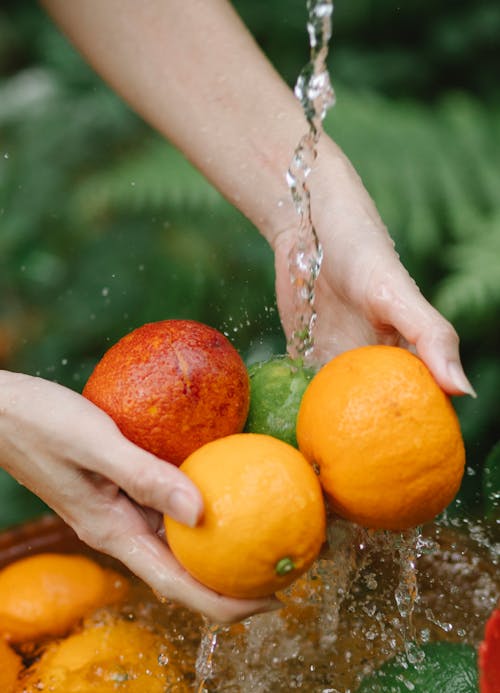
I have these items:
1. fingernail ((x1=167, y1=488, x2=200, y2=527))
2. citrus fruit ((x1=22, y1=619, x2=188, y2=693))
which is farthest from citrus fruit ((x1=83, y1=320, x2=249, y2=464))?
citrus fruit ((x1=22, y1=619, x2=188, y2=693))

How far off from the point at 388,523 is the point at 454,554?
32 cm

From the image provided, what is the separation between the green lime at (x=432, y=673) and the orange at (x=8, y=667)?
1.33ft

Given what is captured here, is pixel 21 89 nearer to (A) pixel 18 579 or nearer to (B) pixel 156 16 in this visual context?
(B) pixel 156 16

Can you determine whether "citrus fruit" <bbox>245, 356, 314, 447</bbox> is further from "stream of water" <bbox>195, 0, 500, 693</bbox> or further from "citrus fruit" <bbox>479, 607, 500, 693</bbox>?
"citrus fruit" <bbox>479, 607, 500, 693</bbox>

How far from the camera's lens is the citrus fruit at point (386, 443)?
86 centimetres

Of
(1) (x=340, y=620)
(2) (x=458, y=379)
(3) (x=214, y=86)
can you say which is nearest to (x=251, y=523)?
(2) (x=458, y=379)

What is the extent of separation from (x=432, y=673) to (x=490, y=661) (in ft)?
0.93

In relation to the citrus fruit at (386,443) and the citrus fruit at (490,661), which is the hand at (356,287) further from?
the citrus fruit at (490,661)

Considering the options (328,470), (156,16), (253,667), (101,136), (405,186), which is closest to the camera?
(328,470)

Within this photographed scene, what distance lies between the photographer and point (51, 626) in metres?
1.11

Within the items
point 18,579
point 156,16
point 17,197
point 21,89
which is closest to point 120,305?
point 17,197

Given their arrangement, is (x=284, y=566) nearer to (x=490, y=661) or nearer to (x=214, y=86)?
(x=490, y=661)

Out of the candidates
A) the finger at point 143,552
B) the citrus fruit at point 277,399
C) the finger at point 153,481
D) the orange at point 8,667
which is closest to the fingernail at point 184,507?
the finger at point 153,481

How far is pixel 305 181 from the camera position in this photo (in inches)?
50.2
